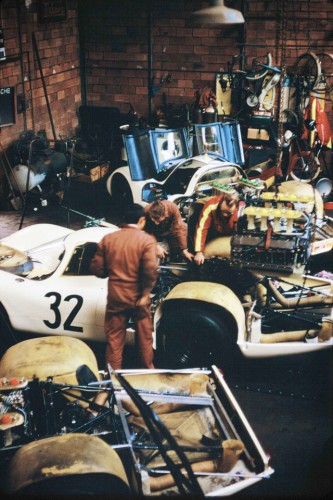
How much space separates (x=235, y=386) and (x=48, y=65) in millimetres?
7678

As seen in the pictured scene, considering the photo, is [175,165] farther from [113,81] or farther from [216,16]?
[113,81]

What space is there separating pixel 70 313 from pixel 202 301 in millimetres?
1187

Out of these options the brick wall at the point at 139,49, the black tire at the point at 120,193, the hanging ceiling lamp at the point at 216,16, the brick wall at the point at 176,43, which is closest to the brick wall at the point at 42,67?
the brick wall at the point at 139,49

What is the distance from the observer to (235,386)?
511 cm

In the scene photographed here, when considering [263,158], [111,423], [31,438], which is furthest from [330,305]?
[263,158]

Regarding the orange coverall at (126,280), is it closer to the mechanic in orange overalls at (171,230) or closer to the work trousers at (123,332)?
the work trousers at (123,332)

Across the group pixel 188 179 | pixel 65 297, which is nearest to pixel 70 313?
pixel 65 297

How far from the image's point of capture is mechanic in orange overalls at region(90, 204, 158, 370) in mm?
4789

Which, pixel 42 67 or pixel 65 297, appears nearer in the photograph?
pixel 65 297

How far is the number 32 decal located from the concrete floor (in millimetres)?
1480

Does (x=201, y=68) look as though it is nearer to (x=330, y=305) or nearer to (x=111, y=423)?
(x=330, y=305)

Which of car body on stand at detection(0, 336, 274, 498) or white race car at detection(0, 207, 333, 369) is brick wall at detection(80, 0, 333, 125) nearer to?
white race car at detection(0, 207, 333, 369)

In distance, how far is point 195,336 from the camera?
5117 mm

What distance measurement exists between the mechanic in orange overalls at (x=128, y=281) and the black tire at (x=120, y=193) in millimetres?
3614
